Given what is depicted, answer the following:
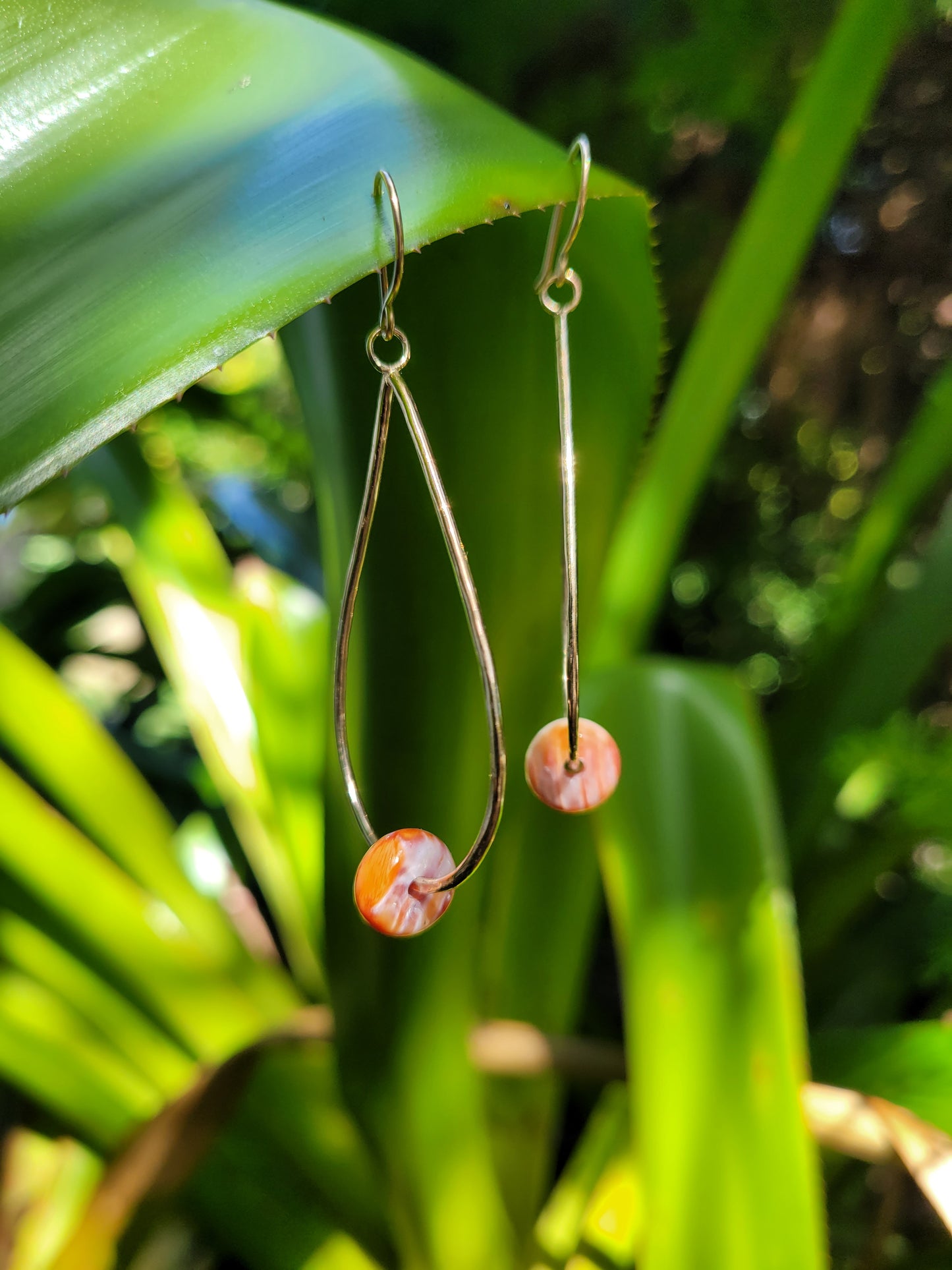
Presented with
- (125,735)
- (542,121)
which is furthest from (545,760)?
(125,735)

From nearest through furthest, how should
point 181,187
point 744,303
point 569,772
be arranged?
point 181,187
point 569,772
point 744,303

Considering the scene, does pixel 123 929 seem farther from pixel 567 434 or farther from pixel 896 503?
pixel 896 503

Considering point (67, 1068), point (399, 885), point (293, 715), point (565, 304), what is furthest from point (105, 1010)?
point (565, 304)

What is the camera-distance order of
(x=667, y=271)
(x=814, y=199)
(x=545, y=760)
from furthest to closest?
(x=667, y=271)
(x=814, y=199)
(x=545, y=760)

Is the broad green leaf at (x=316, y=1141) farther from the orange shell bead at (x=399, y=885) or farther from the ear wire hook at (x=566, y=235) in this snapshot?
the ear wire hook at (x=566, y=235)

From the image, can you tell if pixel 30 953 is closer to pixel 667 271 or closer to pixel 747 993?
pixel 747 993

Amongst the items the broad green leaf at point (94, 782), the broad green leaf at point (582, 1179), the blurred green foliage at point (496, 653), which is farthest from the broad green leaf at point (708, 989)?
the broad green leaf at point (94, 782)
